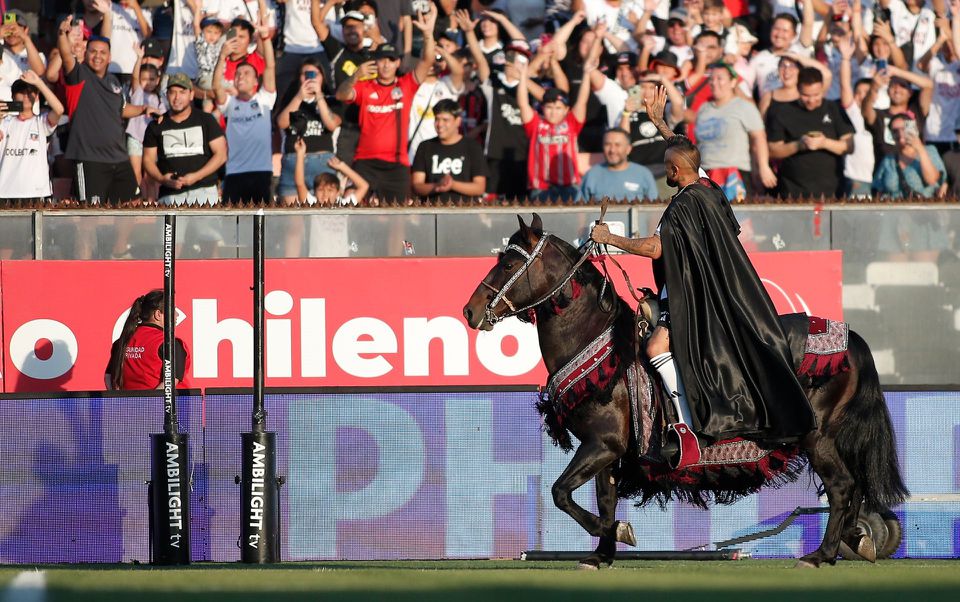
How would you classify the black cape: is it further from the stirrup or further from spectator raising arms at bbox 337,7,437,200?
spectator raising arms at bbox 337,7,437,200

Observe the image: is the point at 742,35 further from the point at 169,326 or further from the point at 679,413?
the point at 679,413

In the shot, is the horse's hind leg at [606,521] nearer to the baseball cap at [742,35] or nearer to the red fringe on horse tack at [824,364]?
the red fringe on horse tack at [824,364]

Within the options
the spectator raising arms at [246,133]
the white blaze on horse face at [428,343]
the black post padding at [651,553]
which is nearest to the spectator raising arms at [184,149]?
the spectator raising arms at [246,133]

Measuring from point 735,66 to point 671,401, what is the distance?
8.67m

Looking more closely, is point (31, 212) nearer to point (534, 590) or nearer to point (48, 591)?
point (48, 591)

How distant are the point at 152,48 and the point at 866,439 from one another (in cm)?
1044

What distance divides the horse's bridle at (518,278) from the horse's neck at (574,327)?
5.7 inches

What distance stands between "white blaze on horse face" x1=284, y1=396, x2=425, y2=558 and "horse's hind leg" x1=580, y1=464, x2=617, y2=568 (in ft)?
7.40

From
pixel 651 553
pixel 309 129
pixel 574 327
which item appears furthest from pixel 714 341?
pixel 309 129

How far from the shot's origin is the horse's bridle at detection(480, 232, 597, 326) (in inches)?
366

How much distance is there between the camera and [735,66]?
55.5 ft

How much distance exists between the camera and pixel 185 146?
607 inches

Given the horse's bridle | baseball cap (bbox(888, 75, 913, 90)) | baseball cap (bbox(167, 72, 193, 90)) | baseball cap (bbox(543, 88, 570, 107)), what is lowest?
the horse's bridle

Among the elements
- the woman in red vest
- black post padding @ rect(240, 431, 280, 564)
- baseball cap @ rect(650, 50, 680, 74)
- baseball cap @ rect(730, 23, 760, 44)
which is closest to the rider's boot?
black post padding @ rect(240, 431, 280, 564)
